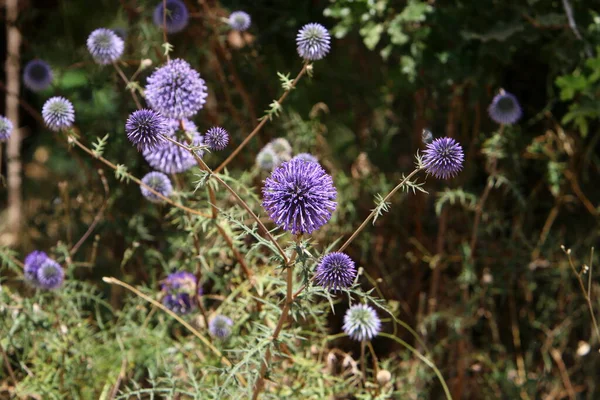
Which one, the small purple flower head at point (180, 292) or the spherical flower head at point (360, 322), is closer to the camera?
the spherical flower head at point (360, 322)

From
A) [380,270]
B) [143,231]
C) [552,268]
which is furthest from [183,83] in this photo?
[552,268]

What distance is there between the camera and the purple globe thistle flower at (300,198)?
1.10 meters

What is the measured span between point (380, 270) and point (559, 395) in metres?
0.62

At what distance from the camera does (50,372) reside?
162 centimetres

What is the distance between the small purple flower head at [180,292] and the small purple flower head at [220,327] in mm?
83

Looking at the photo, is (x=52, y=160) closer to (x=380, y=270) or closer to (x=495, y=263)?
(x=380, y=270)

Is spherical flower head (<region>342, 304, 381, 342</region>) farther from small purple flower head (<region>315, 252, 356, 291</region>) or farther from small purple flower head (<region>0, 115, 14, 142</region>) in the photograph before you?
small purple flower head (<region>0, 115, 14, 142</region>)

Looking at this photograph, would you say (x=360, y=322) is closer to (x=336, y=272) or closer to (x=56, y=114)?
(x=336, y=272)

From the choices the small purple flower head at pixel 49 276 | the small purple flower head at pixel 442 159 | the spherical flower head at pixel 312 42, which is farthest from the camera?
the small purple flower head at pixel 49 276

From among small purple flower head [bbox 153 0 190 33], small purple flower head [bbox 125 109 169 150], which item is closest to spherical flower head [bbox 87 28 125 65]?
small purple flower head [bbox 153 0 190 33]

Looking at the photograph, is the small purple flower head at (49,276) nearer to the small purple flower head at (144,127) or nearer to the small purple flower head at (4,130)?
the small purple flower head at (4,130)

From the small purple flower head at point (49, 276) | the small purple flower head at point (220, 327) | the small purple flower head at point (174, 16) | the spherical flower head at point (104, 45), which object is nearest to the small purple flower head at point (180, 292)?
the small purple flower head at point (220, 327)

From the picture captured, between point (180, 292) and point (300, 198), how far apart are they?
2.35 ft

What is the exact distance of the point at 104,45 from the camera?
1.70 metres
